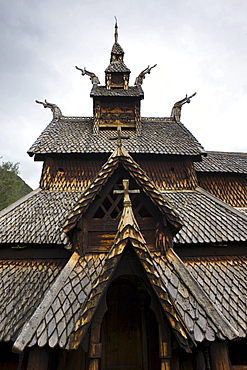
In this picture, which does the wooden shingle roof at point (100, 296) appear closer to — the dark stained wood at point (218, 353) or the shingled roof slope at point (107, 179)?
the dark stained wood at point (218, 353)

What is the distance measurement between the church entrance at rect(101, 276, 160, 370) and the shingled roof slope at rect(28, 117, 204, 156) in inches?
224

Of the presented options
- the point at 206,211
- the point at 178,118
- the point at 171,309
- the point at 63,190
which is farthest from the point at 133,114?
the point at 171,309

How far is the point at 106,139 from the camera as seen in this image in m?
10.4

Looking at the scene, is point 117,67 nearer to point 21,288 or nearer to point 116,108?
point 116,108

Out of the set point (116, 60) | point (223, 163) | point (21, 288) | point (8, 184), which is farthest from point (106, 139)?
point (8, 184)

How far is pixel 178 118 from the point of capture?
13070 mm

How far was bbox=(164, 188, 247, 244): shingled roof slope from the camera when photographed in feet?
20.1

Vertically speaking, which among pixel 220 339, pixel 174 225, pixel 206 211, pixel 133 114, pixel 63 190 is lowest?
pixel 220 339

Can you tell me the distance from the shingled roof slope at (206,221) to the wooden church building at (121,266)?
0.12ft

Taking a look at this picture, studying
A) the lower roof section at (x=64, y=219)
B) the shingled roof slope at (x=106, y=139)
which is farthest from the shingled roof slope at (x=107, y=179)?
the shingled roof slope at (x=106, y=139)

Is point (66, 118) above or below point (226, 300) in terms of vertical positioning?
above

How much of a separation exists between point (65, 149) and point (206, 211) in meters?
6.21

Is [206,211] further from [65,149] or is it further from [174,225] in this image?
[65,149]

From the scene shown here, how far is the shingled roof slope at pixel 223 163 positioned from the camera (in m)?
10.6
